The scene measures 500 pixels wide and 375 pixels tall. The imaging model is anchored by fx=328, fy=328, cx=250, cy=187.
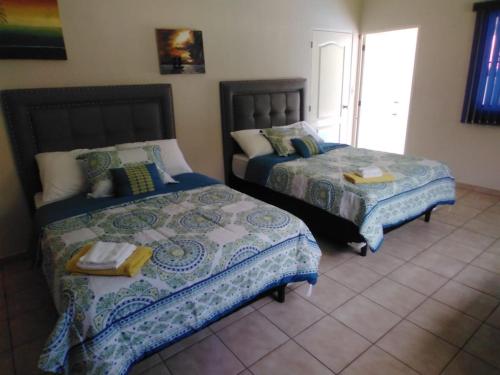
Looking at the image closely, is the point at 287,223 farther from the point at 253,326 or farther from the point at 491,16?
the point at 491,16

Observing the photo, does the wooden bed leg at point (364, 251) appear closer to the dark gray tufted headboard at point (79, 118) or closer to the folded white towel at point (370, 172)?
the folded white towel at point (370, 172)

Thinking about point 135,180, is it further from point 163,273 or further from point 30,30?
point 30,30

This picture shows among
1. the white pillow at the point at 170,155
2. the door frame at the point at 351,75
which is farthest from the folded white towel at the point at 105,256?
the door frame at the point at 351,75

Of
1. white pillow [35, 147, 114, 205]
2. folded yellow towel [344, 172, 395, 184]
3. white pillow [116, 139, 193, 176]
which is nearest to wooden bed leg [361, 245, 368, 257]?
folded yellow towel [344, 172, 395, 184]

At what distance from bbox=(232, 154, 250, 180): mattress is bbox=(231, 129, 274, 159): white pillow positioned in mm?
74

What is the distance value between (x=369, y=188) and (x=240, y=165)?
154 cm

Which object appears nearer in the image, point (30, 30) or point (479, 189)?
point (30, 30)

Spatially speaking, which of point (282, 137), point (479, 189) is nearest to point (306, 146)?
point (282, 137)

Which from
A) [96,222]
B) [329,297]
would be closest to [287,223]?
[329,297]

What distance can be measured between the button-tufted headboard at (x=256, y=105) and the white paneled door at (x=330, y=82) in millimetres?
404

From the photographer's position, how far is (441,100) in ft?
13.8

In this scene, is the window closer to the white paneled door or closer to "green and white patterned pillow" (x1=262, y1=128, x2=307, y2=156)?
the white paneled door

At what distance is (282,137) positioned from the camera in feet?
11.9

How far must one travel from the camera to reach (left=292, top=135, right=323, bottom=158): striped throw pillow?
350 cm
